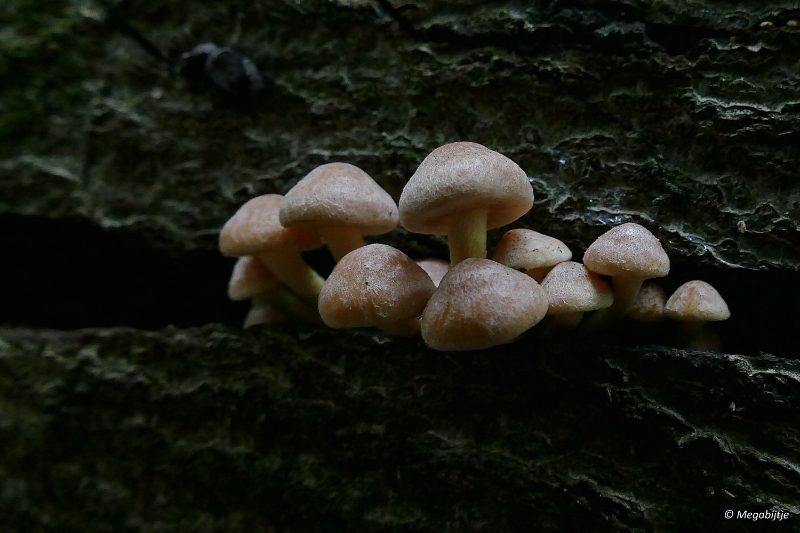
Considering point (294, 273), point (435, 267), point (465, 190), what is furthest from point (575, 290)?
point (294, 273)

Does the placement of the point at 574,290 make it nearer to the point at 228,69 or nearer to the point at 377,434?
the point at 377,434

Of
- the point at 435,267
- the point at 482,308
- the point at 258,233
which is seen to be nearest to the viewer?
the point at 482,308

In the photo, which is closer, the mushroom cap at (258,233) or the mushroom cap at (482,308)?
the mushroom cap at (482,308)

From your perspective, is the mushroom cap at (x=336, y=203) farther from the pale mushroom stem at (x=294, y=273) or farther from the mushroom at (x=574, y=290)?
the mushroom at (x=574, y=290)

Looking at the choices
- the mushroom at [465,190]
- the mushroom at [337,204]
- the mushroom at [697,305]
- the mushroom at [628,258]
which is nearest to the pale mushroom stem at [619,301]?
the mushroom at [628,258]

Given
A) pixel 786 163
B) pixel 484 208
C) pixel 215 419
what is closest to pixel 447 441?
pixel 484 208

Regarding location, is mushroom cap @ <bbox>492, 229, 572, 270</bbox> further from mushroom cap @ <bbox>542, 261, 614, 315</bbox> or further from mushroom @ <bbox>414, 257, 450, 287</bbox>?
mushroom @ <bbox>414, 257, 450, 287</bbox>
